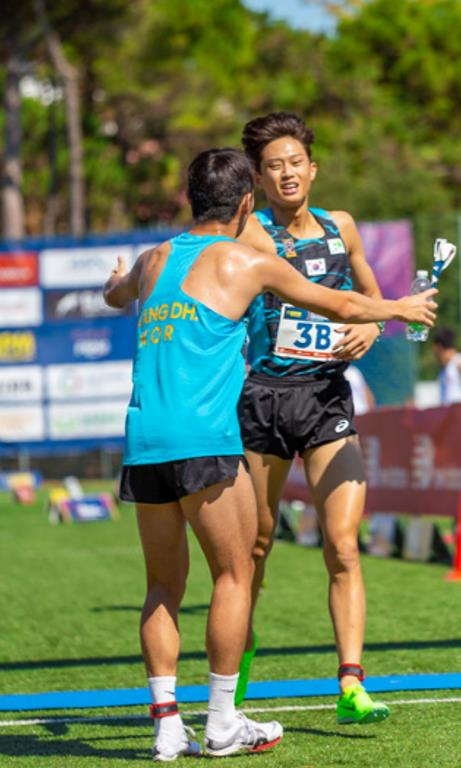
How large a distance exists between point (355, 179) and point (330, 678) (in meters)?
47.7

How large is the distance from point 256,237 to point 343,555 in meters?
1.30

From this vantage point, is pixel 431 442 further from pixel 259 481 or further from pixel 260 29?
pixel 260 29

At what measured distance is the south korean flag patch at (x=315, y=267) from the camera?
21.2 feet

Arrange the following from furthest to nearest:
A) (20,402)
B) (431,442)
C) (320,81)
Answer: (320,81) < (20,402) < (431,442)

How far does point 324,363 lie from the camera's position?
21.2 ft

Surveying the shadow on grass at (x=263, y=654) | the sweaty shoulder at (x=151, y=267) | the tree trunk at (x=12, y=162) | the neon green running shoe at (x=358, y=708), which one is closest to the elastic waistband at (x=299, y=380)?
the sweaty shoulder at (x=151, y=267)

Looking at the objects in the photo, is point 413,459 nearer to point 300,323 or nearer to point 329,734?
point 300,323

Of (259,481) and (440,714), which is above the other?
(259,481)

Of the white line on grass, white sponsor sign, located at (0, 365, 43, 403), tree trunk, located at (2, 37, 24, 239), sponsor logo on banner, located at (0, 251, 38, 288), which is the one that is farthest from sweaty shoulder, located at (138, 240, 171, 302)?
tree trunk, located at (2, 37, 24, 239)

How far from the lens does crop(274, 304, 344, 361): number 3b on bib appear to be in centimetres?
637

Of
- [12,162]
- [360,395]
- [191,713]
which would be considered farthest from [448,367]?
[12,162]

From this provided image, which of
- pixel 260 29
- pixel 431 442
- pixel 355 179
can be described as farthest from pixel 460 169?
pixel 431 442

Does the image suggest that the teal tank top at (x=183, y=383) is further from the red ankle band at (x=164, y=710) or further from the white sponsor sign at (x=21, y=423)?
the white sponsor sign at (x=21, y=423)

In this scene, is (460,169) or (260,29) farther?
(260,29)
